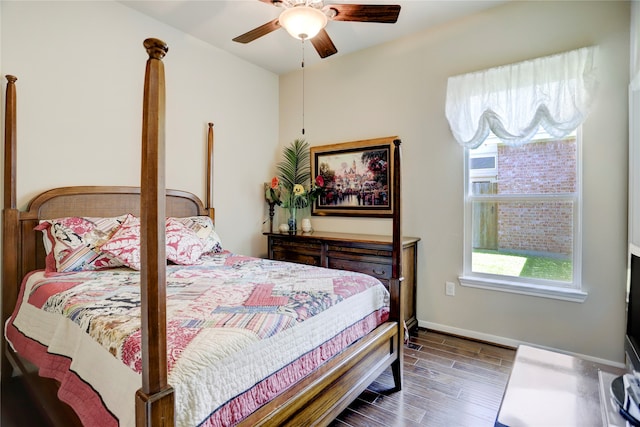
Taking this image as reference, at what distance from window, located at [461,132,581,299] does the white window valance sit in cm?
16

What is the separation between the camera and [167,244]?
2457 millimetres

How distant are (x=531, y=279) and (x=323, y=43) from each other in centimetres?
250

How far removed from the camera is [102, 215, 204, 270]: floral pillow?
2.21 metres

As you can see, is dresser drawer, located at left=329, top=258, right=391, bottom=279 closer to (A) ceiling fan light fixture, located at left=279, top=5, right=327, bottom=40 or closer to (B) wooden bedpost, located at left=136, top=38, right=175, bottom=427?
(A) ceiling fan light fixture, located at left=279, top=5, right=327, bottom=40

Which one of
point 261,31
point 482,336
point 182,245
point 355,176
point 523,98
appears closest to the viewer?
point 261,31

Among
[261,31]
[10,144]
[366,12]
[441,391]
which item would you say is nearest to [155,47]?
[366,12]

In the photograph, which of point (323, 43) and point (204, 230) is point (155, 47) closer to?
point (323, 43)

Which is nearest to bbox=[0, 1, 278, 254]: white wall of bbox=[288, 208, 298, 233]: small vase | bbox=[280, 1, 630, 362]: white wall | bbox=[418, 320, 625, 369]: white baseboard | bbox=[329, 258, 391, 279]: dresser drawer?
bbox=[288, 208, 298, 233]: small vase

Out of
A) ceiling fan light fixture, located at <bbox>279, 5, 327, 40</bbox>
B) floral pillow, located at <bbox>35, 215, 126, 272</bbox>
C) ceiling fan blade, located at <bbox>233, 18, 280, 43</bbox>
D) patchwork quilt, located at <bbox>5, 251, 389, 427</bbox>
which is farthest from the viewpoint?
ceiling fan blade, located at <bbox>233, 18, 280, 43</bbox>

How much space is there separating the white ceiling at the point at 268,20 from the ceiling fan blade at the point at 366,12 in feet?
2.60

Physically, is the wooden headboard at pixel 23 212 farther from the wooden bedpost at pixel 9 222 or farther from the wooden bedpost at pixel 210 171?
the wooden bedpost at pixel 210 171

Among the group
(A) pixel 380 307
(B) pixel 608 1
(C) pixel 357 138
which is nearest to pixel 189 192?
(C) pixel 357 138

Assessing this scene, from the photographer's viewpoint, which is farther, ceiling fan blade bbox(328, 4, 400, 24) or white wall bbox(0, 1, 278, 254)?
white wall bbox(0, 1, 278, 254)

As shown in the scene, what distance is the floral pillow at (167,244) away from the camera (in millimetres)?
2207
